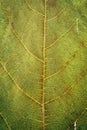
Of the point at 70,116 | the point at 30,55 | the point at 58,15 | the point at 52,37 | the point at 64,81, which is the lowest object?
the point at 70,116

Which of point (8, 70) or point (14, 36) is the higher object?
point (14, 36)

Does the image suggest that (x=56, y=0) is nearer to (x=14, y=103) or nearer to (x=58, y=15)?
(x=58, y=15)

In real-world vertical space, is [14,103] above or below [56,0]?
below

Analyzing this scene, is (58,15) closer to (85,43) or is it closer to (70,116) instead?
(85,43)

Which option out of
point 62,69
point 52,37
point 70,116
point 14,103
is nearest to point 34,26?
point 52,37

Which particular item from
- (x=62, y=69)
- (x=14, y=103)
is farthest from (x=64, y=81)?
(x=14, y=103)
